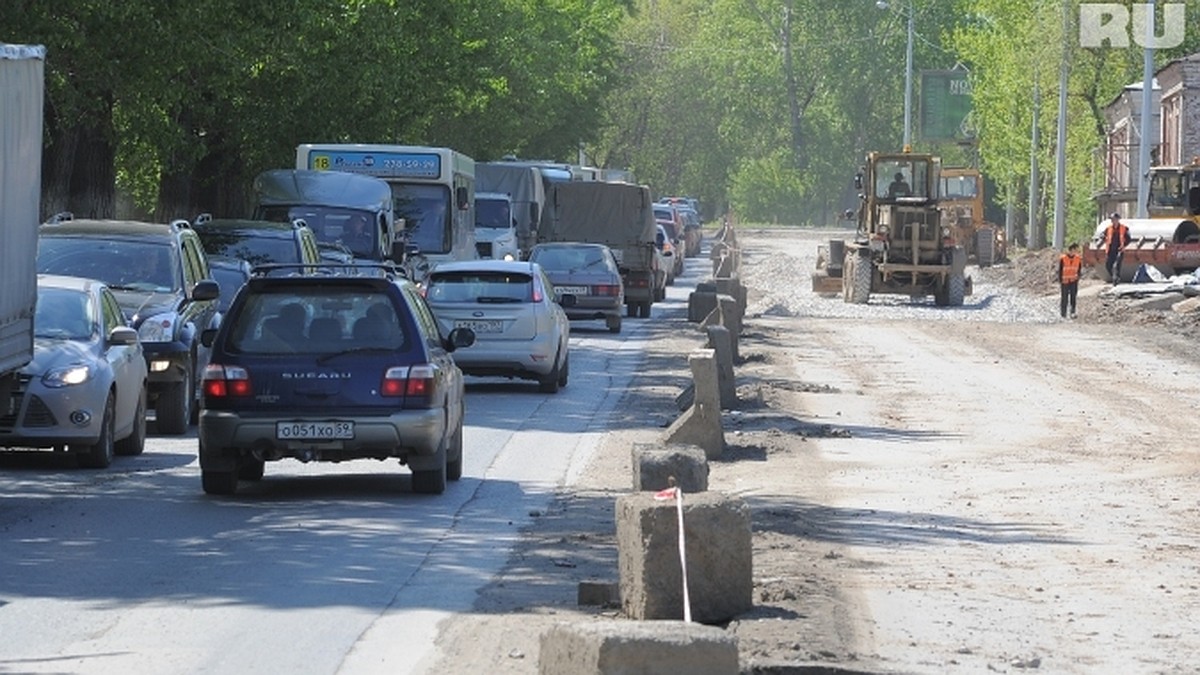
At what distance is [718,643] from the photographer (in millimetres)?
7355

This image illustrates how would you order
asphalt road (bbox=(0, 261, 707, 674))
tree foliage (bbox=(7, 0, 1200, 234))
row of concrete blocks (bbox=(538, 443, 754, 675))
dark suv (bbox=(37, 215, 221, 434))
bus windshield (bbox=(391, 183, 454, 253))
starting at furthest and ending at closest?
bus windshield (bbox=(391, 183, 454, 253))
tree foliage (bbox=(7, 0, 1200, 234))
dark suv (bbox=(37, 215, 221, 434))
row of concrete blocks (bbox=(538, 443, 754, 675))
asphalt road (bbox=(0, 261, 707, 674))

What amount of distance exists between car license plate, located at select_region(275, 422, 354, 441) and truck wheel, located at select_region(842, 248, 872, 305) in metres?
33.7

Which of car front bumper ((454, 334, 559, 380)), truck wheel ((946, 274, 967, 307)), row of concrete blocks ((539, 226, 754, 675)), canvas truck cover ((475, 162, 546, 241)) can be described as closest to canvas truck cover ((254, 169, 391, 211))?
car front bumper ((454, 334, 559, 380))

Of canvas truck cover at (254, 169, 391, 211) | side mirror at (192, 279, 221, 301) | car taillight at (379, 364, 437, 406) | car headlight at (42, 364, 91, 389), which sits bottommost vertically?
car headlight at (42, 364, 91, 389)

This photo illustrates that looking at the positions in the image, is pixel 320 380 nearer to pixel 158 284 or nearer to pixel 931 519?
pixel 931 519

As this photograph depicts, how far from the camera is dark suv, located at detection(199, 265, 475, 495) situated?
1512 cm

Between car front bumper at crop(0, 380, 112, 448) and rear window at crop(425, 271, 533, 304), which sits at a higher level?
rear window at crop(425, 271, 533, 304)

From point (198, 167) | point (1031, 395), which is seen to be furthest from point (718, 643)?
point (198, 167)

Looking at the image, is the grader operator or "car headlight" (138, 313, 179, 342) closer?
"car headlight" (138, 313, 179, 342)

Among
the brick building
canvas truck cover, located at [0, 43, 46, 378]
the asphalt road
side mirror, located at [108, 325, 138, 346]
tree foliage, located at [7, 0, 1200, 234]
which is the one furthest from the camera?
the brick building

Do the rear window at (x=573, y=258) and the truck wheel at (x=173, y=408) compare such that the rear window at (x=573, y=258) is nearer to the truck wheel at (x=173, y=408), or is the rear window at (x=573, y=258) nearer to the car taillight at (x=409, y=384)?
the truck wheel at (x=173, y=408)

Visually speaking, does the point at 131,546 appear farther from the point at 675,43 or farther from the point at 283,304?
the point at 675,43

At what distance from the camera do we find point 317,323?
15398 mm

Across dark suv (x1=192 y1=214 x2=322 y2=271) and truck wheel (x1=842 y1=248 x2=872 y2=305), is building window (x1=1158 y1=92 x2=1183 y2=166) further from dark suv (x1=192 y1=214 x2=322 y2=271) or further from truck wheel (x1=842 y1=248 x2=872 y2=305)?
dark suv (x1=192 y1=214 x2=322 y2=271)
